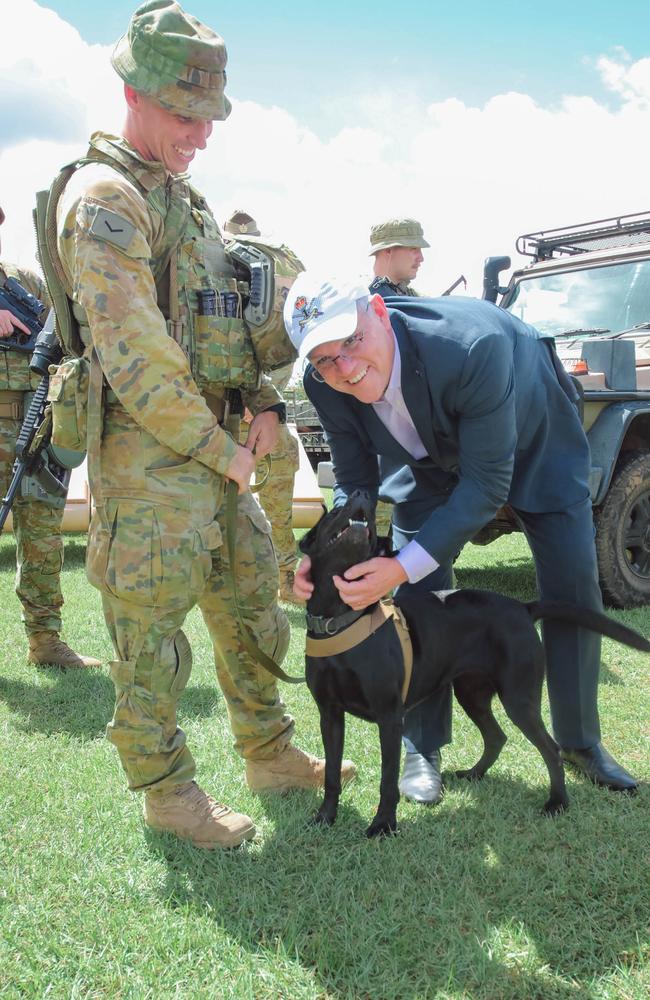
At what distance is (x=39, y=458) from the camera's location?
4430 millimetres

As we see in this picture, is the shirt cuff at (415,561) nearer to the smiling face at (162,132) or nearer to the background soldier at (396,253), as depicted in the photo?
the smiling face at (162,132)

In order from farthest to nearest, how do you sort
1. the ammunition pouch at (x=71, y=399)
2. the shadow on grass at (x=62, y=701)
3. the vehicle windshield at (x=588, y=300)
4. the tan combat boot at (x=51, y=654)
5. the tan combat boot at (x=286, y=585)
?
the vehicle windshield at (x=588, y=300)
the tan combat boot at (x=286, y=585)
the tan combat boot at (x=51, y=654)
the shadow on grass at (x=62, y=701)
the ammunition pouch at (x=71, y=399)

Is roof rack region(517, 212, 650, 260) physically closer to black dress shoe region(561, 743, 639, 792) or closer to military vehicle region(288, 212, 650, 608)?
military vehicle region(288, 212, 650, 608)

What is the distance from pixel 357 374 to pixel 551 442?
2.95ft

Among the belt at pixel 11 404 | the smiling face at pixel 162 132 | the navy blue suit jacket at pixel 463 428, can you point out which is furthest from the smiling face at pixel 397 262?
the smiling face at pixel 162 132

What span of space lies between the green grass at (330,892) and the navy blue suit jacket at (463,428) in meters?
0.94

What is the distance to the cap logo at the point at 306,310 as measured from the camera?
2.33 metres

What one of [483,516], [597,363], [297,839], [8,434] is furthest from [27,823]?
[597,363]

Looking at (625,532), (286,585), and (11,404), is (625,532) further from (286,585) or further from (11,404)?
(11,404)

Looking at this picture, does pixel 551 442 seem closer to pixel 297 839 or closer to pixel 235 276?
pixel 235 276

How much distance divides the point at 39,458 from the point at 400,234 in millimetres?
2863

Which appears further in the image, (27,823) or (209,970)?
(27,823)

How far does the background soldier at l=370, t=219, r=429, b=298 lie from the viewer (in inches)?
223

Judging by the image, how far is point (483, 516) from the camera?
8.39 feet
